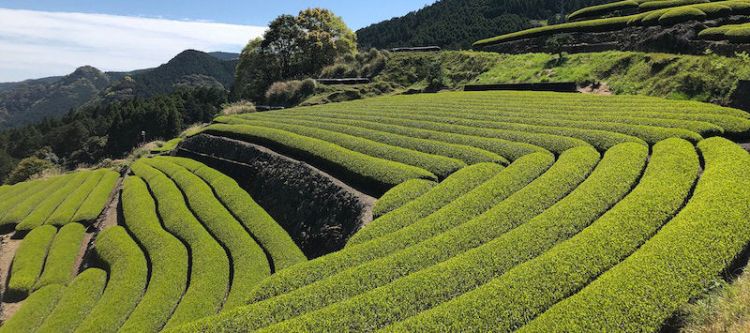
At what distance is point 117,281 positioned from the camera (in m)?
17.4

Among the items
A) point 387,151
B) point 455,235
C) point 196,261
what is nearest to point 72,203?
point 196,261

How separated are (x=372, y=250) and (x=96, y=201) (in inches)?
1018

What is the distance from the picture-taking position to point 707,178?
11688 millimetres

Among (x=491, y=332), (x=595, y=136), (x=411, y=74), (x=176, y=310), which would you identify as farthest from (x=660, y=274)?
(x=411, y=74)

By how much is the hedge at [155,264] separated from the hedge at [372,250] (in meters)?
6.09

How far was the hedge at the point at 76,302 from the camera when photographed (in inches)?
615

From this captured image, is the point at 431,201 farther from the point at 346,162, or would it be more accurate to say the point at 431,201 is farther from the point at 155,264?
the point at 155,264

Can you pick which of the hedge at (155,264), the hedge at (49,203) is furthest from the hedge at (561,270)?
the hedge at (49,203)

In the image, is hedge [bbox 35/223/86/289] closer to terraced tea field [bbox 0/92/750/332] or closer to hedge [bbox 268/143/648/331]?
terraced tea field [bbox 0/92/750/332]

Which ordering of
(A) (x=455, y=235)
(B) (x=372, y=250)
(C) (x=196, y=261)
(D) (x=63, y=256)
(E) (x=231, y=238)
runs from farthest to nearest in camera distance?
1. (D) (x=63, y=256)
2. (E) (x=231, y=238)
3. (C) (x=196, y=261)
4. (B) (x=372, y=250)
5. (A) (x=455, y=235)

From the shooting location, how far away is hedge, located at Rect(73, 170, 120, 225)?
26484mm

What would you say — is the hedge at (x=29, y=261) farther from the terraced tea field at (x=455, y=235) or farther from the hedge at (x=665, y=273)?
the hedge at (x=665, y=273)

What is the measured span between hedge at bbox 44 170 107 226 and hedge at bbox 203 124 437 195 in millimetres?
12841

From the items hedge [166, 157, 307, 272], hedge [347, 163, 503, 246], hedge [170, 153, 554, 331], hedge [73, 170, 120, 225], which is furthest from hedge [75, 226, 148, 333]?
hedge [347, 163, 503, 246]
